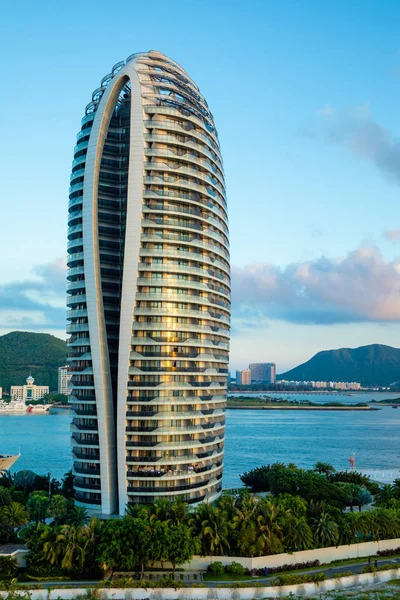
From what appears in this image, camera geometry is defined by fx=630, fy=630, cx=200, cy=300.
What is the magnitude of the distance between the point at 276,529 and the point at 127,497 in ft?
72.6

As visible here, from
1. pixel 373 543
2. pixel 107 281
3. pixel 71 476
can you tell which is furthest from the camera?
pixel 71 476

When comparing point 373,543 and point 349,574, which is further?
point 373,543

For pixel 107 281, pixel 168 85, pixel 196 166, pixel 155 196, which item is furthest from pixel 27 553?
pixel 168 85

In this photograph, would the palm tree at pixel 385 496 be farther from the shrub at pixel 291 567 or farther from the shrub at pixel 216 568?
the shrub at pixel 216 568

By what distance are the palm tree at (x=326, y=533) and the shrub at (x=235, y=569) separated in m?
9.80

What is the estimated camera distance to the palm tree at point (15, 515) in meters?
71.7

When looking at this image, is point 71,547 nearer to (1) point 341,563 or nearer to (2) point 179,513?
(2) point 179,513

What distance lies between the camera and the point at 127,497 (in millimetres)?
79438

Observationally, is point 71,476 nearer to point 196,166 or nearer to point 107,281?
point 107,281

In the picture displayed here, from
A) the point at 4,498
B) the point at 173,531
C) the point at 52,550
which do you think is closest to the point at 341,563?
the point at 173,531

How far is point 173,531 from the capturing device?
62156mm

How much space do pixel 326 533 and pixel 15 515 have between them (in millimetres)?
35233

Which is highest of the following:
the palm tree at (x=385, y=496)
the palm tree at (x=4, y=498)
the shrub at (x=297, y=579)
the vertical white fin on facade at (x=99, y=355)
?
the vertical white fin on facade at (x=99, y=355)

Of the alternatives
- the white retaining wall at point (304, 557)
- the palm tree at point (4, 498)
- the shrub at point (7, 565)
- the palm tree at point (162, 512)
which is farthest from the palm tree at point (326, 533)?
the palm tree at point (4, 498)
